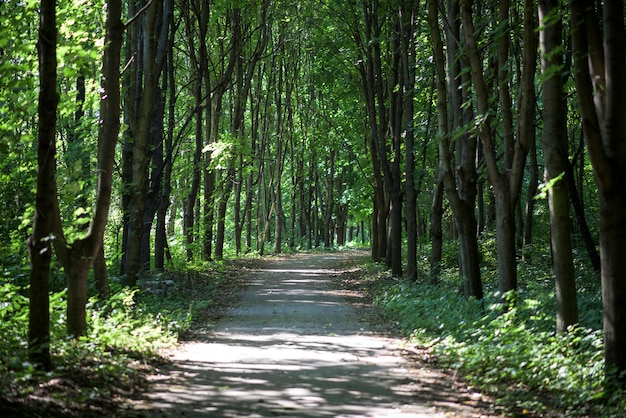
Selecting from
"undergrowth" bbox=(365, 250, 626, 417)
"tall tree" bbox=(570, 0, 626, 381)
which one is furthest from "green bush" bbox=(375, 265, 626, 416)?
"tall tree" bbox=(570, 0, 626, 381)

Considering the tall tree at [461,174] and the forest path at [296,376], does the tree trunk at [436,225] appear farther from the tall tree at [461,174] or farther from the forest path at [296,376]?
the forest path at [296,376]

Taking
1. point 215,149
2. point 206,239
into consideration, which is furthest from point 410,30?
point 206,239

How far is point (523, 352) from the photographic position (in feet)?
27.0

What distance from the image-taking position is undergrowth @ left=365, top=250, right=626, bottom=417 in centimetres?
669

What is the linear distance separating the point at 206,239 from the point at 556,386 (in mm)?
21327

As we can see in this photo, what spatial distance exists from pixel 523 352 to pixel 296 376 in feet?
8.95

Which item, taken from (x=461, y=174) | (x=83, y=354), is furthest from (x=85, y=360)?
(x=461, y=174)

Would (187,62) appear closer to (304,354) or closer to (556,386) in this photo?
(304,354)

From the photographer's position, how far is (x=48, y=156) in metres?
7.40

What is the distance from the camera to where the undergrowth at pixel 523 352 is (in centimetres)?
669

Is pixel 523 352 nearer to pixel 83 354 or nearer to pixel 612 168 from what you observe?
pixel 612 168

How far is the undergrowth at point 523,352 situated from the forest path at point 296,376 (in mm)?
508

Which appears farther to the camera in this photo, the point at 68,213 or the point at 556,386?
the point at 68,213

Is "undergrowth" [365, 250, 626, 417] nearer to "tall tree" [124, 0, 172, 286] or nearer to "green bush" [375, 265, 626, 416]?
"green bush" [375, 265, 626, 416]
